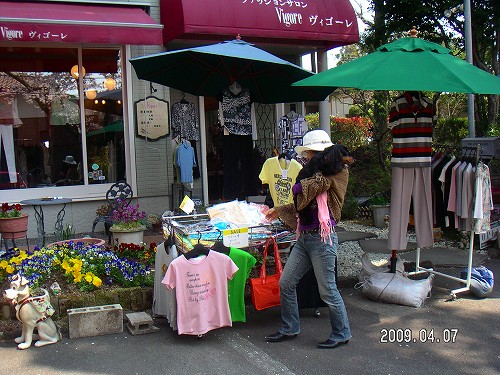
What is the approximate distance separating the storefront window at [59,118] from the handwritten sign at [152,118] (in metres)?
0.38

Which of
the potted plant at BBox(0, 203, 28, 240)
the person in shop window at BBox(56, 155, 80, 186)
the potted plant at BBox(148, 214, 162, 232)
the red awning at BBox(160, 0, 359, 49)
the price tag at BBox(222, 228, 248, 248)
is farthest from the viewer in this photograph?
the person in shop window at BBox(56, 155, 80, 186)

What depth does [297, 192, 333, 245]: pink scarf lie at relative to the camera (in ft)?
15.5

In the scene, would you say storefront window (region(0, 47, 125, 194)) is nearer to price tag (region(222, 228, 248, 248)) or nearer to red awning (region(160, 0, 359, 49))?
red awning (region(160, 0, 359, 49))

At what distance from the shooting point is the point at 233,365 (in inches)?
181

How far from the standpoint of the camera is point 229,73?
7582 millimetres

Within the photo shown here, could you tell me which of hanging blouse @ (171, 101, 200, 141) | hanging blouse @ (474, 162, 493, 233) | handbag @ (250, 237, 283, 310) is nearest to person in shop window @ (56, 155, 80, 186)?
hanging blouse @ (171, 101, 200, 141)

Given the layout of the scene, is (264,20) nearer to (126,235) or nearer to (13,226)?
(126,235)

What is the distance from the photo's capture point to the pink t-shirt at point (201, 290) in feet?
16.5

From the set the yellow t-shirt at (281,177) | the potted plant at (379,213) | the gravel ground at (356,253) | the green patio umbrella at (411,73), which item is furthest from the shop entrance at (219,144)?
the green patio umbrella at (411,73)

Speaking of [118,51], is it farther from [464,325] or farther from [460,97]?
[460,97]

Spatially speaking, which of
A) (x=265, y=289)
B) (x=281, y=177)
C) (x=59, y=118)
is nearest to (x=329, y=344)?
(x=265, y=289)

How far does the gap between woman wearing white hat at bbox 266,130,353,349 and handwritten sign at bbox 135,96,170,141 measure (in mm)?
5249

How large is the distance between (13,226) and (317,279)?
13.6 feet
